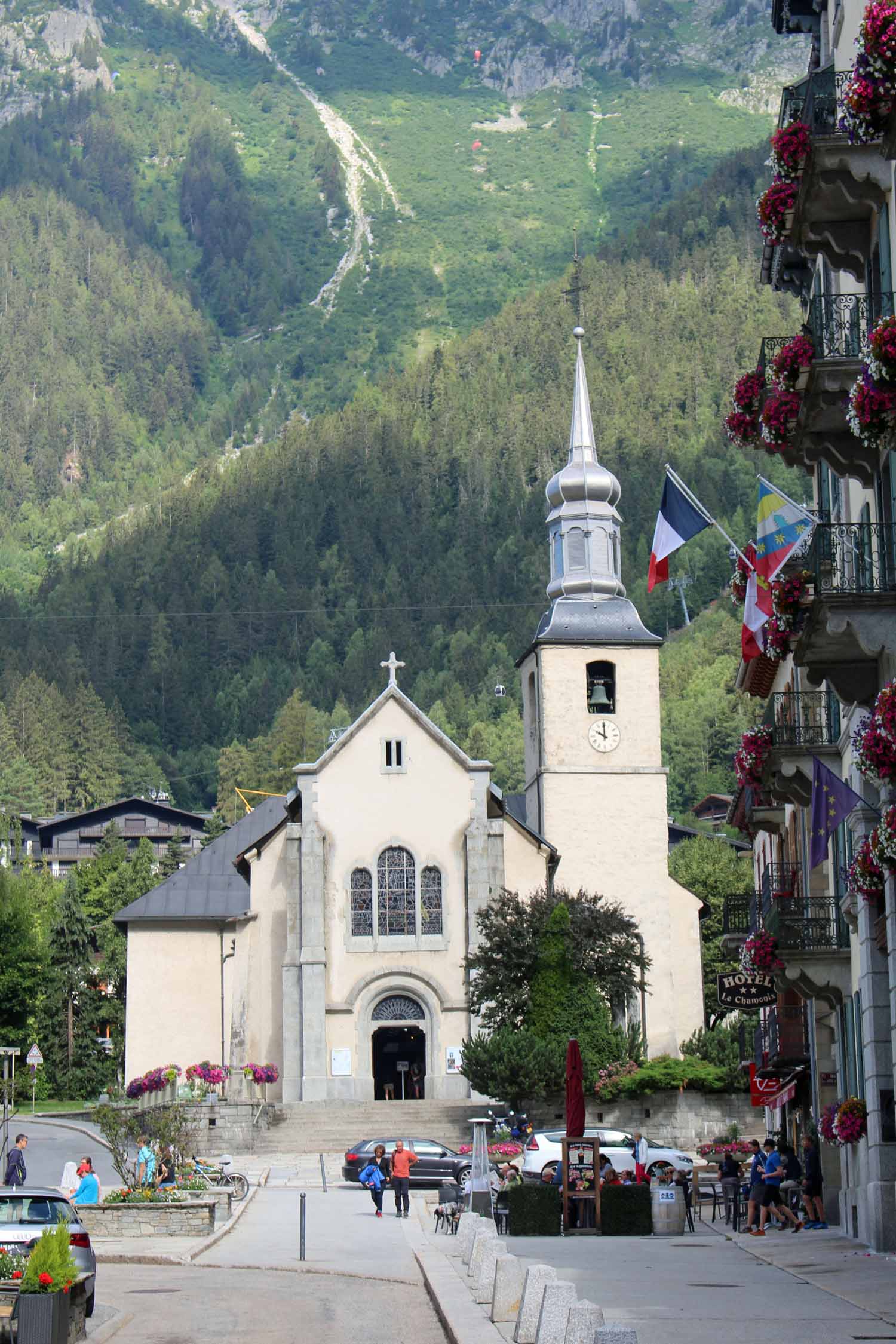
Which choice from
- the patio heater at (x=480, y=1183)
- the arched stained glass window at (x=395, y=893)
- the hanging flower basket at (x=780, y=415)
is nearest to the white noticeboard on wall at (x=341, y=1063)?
the arched stained glass window at (x=395, y=893)

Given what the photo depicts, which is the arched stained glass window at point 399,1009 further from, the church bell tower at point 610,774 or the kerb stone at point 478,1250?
the kerb stone at point 478,1250

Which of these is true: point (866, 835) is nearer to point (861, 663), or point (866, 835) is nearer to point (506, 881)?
point (861, 663)

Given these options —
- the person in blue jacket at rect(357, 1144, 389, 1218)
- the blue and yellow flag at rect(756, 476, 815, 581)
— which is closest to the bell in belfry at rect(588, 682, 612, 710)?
the person in blue jacket at rect(357, 1144, 389, 1218)

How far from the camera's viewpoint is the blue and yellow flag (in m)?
26.2

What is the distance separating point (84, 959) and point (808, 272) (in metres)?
68.6

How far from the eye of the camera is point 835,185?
23.8m

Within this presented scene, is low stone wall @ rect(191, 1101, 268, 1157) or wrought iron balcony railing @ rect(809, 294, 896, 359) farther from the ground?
wrought iron balcony railing @ rect(809, 294, 896, 359)

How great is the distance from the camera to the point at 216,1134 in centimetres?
5709

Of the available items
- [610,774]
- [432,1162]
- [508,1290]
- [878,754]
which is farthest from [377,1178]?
[610,774]

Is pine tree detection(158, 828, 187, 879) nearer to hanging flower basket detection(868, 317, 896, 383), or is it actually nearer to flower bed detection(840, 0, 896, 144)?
flower bed detection(840, 0, 896, 144)

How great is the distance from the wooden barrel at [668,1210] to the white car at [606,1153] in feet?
16.0

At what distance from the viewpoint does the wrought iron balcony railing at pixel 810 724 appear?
31281mm

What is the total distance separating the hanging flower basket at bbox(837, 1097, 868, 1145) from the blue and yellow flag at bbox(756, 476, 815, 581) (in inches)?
280

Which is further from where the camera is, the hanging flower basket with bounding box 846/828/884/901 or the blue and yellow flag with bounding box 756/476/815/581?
the blue and yellow flag with bounding box 756/476/815/581
